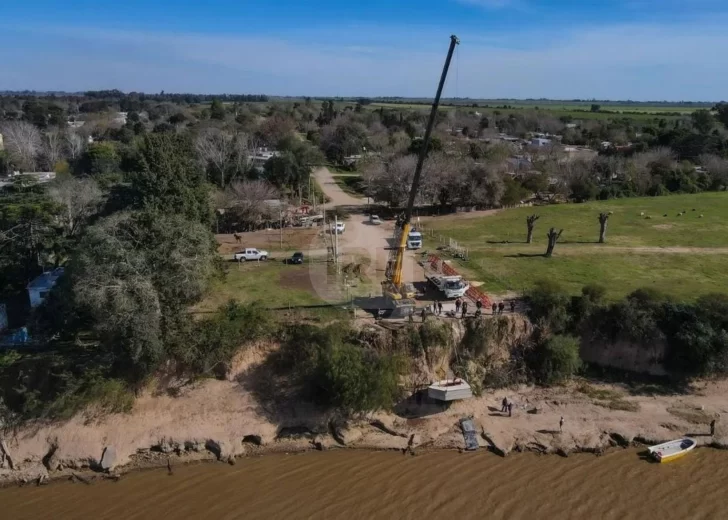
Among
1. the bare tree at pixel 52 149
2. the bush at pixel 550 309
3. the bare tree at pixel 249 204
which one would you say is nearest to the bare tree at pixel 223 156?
the bare tree at pixel 249 204

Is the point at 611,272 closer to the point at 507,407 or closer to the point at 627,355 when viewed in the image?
the point at 627,355

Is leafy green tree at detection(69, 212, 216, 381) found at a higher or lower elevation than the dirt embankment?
higher

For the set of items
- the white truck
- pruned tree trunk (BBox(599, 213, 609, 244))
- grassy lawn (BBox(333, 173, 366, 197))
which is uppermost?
grassy lawn (BBox(333, 173, 366, 197))

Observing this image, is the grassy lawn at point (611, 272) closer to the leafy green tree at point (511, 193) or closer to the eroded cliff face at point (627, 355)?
the eroded cliff face at point (627, 355)

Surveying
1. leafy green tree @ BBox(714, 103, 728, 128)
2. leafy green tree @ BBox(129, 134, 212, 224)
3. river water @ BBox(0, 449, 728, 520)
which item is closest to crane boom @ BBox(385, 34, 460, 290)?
river water @ BBox(0, 449, 728, 520)

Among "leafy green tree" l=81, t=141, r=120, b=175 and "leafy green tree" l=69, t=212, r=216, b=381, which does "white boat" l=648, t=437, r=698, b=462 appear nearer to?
"leafy green tree" l=69, t=212, r=216, b=381

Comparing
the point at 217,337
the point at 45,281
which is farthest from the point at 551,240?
the point at 45,281
